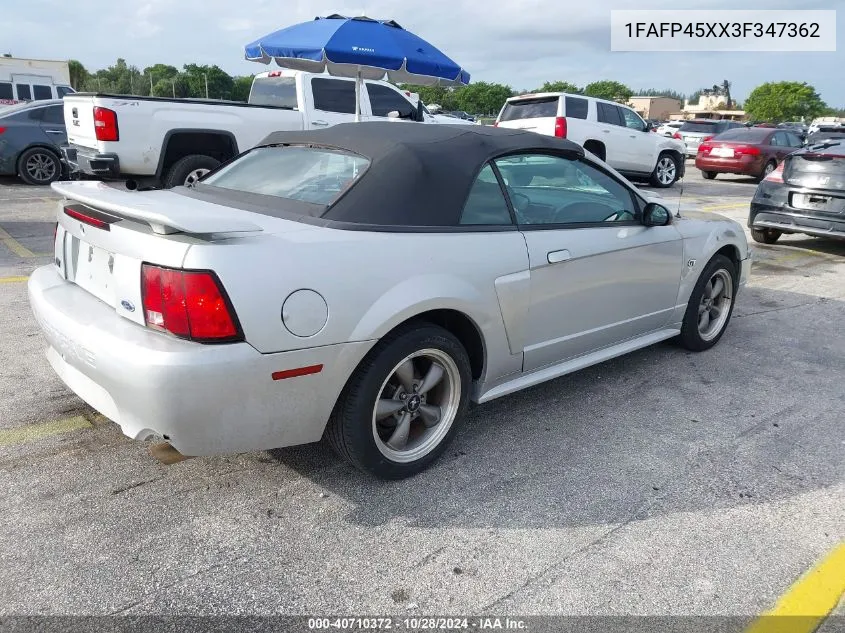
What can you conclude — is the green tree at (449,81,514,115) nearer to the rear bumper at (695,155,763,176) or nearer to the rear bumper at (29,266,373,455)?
the rear bumper at (695,155,763,176)

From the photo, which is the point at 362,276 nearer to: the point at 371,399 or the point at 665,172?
the point at 371,399

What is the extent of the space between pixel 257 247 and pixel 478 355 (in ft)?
4.02

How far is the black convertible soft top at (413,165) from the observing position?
2.94 m

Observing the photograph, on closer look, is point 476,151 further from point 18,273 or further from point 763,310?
point 18,273

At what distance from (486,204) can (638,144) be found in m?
12.5

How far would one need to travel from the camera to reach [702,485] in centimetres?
309

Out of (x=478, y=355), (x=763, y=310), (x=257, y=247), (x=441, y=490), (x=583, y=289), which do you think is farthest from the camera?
(x=763, y=310)

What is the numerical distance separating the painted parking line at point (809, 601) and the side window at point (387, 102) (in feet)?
31.1

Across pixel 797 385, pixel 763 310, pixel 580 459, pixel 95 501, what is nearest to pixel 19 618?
pixel 95 501

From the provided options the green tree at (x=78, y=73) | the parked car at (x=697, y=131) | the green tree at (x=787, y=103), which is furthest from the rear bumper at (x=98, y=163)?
the green tree at (x=787, y=103)

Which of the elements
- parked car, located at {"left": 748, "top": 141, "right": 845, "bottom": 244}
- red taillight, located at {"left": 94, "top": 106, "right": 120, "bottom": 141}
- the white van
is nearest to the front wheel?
parked car, located at {"left": 748, "top": 141, "right": 845, "bottom": 244}

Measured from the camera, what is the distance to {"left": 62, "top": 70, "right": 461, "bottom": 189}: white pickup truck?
8.33 meters

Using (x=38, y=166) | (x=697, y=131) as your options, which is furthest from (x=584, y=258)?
(x=697, y=131)

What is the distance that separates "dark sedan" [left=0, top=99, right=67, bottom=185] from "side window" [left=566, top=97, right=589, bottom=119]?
9.28 meters
